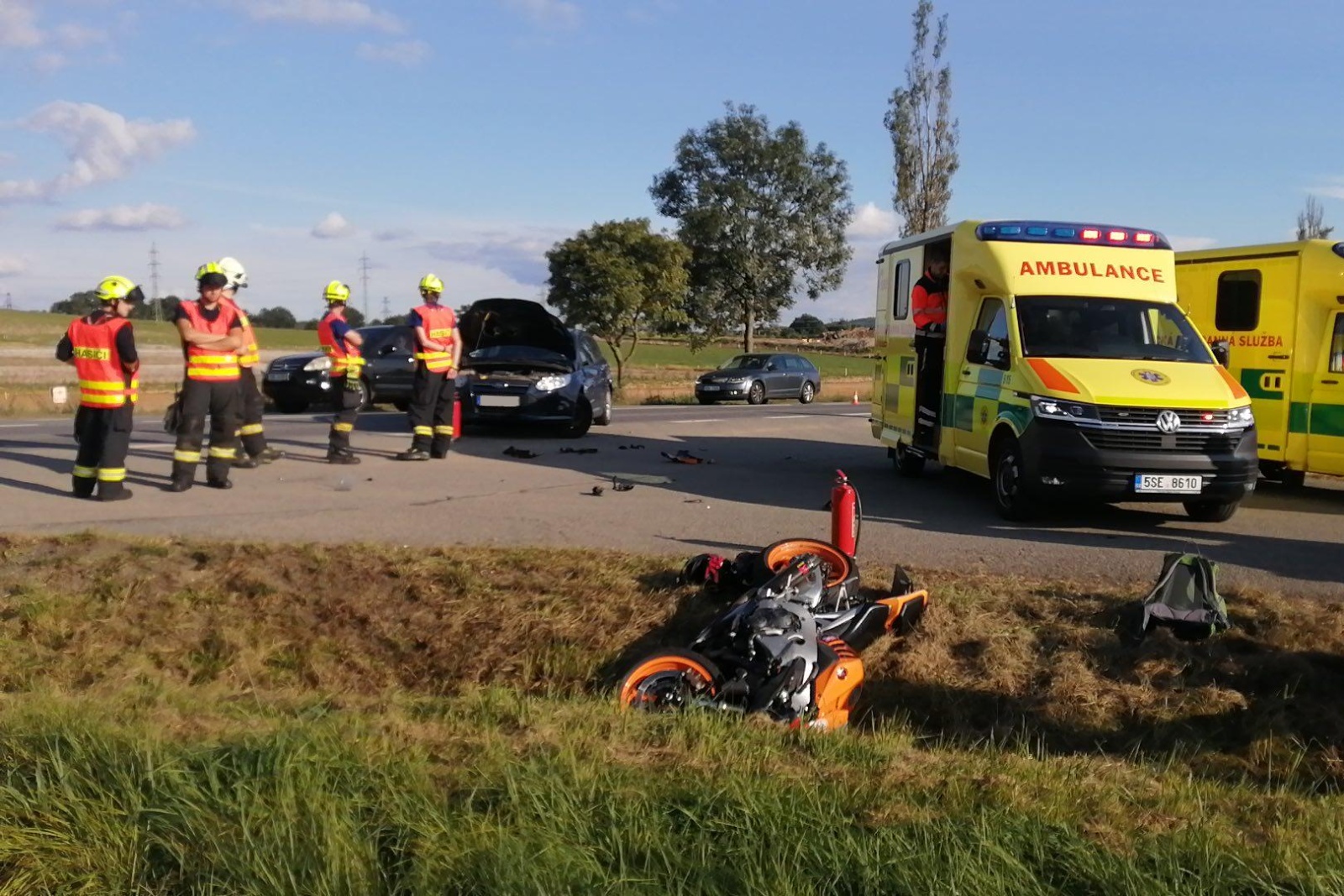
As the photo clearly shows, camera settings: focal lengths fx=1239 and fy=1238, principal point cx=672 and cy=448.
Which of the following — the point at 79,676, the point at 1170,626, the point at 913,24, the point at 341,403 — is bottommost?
the point at 79,676

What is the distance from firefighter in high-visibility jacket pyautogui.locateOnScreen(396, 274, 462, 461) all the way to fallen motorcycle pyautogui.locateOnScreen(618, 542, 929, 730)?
22.9ft

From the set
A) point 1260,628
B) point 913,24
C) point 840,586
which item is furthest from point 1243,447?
point 913,24

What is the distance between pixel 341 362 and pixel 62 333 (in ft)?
201

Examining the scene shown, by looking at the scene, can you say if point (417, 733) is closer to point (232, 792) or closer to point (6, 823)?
point (232, 792)

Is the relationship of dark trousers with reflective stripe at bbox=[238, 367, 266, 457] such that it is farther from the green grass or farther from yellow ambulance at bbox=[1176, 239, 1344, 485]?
the green grass

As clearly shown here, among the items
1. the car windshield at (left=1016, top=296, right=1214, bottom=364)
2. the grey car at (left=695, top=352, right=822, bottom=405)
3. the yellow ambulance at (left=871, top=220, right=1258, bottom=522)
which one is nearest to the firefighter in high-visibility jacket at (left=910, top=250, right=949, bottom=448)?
the yellow ambulance at (left=871, top=220, right=1258, bottom=522)

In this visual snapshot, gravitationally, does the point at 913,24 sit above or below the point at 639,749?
above

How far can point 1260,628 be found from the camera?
7137 mm

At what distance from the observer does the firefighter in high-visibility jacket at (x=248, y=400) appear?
12109 mm

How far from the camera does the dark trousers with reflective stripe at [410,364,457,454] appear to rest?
13805mm

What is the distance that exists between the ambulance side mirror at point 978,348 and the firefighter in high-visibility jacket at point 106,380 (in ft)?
24.0

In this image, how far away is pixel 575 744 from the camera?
16.1 feet

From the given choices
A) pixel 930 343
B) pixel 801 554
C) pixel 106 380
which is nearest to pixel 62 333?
pixel 106 380

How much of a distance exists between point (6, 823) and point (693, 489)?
8.33 meters
